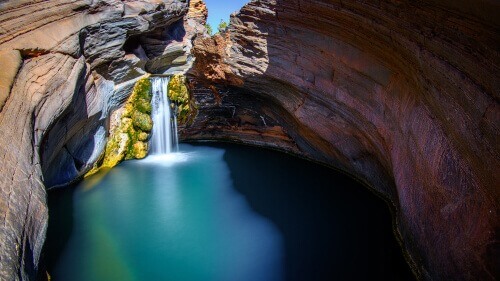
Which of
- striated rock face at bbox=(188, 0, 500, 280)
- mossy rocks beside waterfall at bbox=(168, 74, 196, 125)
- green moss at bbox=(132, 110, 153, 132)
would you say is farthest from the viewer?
mossy rocks beside waterfall at bbox=(168, 74, 196, 125)

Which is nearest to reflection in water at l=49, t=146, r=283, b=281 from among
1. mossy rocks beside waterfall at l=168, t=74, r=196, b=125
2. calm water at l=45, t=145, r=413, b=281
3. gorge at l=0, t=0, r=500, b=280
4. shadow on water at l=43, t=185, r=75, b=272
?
calm water at l=45, t=145, r=413, b=281

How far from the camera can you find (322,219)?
9141mm

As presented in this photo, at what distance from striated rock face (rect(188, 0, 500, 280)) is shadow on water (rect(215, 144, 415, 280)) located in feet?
1.59

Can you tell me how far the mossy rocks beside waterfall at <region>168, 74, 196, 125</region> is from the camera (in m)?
14.6

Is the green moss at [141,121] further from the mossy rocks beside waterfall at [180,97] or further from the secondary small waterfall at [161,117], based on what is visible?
the mossy rocks beside waterfall at [180,97]

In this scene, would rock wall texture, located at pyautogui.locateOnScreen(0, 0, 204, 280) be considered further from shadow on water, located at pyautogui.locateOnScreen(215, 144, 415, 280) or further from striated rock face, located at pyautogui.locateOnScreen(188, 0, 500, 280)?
shadow on water, located at pyautogui.locateOnScreen(215, 144, 415, 280)

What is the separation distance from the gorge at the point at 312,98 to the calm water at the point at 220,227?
80cm

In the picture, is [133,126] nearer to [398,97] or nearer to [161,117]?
[161,117]

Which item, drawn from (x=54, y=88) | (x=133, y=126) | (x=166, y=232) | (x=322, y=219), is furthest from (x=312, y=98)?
(x=133, y=126)

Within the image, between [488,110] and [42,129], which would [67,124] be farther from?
[488,110]

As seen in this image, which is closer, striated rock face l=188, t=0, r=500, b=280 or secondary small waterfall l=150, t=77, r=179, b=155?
striated rock face l=188, t=0, r=500, b=280

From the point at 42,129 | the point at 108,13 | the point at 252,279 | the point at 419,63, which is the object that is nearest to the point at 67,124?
the point at 42,129

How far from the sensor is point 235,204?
10.2 metres

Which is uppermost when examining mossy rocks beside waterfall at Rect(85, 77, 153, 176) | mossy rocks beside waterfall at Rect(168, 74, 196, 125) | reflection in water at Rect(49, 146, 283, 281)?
mossy rocks beside waterfall at Rect(168, 74, 196, 125)
